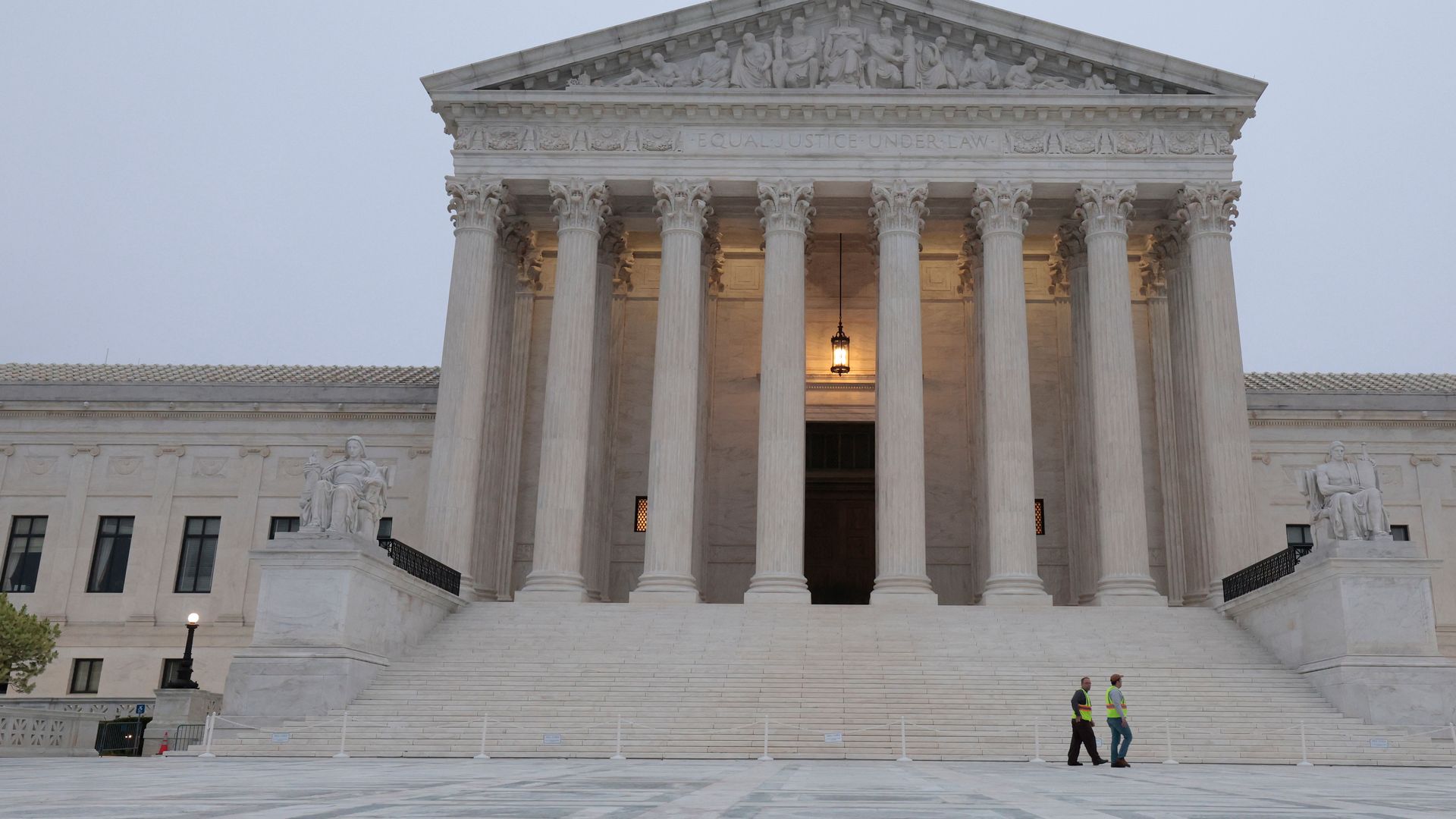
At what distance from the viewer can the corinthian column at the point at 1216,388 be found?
106ft

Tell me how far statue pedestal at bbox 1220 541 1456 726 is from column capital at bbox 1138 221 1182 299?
13.7m

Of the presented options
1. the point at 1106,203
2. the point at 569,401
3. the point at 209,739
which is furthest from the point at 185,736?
the point at 1106,203

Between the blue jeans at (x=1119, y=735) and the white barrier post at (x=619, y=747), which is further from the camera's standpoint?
the white barrier post at (x=619, y=747)

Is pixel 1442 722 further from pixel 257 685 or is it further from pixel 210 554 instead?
pixel 210 554

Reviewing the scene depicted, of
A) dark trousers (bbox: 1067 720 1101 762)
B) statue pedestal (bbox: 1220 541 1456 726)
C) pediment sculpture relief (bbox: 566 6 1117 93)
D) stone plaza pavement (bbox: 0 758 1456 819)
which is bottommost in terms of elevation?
stone plaza pavement (bbox: 0 758 1456 819)

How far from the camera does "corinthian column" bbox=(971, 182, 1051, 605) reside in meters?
32.3

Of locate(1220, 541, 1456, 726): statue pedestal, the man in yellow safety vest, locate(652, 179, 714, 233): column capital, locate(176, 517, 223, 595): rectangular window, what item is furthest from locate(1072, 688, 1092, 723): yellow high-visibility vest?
locate(176, 517, 223, 595): rectangular window

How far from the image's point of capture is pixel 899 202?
115ft

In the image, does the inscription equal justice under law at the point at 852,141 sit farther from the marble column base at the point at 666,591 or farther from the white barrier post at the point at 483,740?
the white barrier post at the point at 483,740

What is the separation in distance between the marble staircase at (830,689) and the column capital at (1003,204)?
1132 cm

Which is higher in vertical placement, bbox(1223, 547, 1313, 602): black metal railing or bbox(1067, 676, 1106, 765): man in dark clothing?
bbox(1223, 547, 1313, 602): black metal railing

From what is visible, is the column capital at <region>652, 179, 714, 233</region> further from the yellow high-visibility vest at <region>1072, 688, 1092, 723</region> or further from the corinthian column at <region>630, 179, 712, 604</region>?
the yellow high-visibility vest at <region>1072, 688, 1092, 723</region>

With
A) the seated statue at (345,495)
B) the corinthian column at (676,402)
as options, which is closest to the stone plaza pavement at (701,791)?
the seated statue at (345,495)

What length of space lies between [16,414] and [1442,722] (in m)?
42.9
